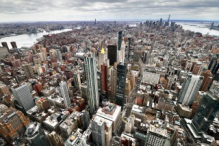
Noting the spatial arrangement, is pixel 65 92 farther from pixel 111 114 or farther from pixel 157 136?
pixel 157 136

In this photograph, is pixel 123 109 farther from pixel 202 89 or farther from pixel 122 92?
pixel 202 89

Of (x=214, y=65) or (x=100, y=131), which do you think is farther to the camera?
(x=214, y=65)

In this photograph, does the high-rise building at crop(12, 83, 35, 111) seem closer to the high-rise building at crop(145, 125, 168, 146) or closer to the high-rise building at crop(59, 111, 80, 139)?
the high-rise building at crop(59, 111, 80, 139)

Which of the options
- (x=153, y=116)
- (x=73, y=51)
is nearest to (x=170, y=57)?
(x=153, y=116)

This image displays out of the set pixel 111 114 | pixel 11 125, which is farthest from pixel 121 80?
pixel 11 125

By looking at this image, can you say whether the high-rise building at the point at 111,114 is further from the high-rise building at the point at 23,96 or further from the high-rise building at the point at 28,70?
the high-rise building at the point at 28,70

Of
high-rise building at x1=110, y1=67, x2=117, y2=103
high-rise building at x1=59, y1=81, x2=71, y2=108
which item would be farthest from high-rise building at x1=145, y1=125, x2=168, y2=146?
high-rise building at x1=59, y1=81, x2=71, y2=108
